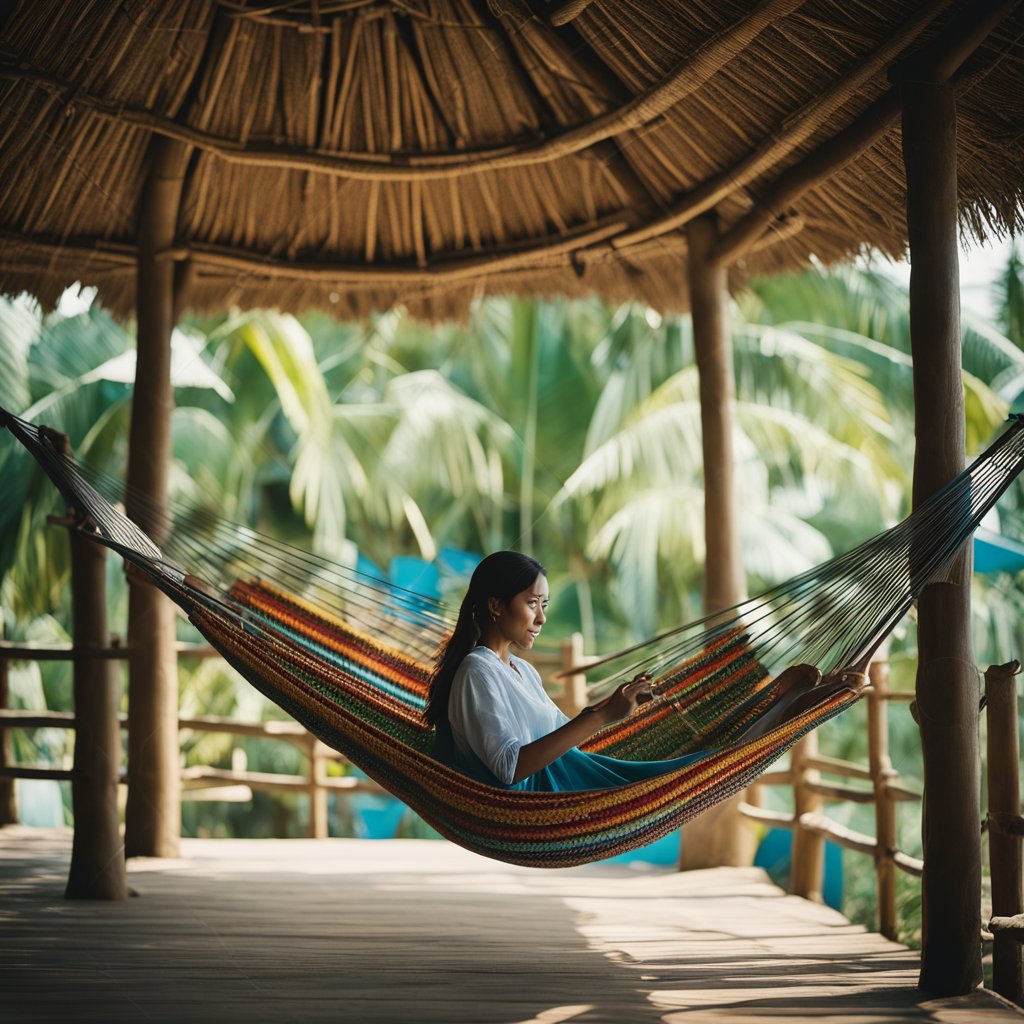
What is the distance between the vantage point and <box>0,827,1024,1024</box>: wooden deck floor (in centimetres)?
208

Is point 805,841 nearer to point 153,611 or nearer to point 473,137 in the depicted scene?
point 153,611

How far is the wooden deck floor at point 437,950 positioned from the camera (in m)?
2.08

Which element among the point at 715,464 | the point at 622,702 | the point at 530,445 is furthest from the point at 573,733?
the point at 530,445

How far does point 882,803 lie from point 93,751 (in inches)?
73.9

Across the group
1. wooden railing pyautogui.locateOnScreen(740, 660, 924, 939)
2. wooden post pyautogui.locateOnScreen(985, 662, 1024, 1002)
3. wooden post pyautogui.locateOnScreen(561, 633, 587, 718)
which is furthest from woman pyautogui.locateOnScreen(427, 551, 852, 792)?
wooden post pyautogui.locateOnScreen(561, 633, 587, 718)

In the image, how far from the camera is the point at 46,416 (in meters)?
7.83

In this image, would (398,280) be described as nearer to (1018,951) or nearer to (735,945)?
(735,945)

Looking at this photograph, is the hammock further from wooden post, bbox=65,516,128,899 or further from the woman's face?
wooden post, bbox=65,516,128,899

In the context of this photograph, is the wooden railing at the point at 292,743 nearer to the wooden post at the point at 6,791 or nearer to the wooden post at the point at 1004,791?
the wooden post at the point at 6,791

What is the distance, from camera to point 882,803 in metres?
3.14

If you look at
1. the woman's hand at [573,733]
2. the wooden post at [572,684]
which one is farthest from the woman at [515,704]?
the wooden post at [572,684]

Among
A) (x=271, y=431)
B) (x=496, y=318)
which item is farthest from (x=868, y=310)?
(x=271, y=431)

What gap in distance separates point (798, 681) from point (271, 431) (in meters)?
7.89

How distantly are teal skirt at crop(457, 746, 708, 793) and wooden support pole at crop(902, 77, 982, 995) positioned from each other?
413 mm
